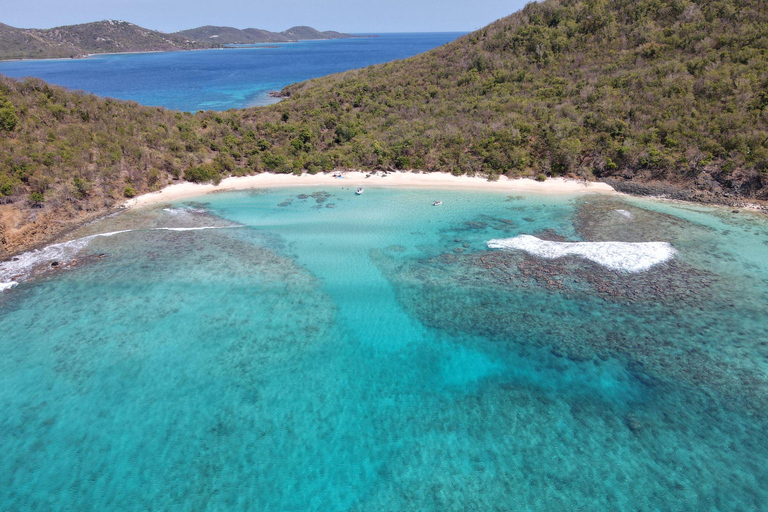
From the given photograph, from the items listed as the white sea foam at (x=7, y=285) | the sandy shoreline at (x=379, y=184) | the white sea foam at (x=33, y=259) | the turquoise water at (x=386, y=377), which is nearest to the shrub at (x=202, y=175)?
the sandy shoreline at (x=379, y=184)

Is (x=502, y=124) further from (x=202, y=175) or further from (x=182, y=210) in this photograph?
(x=182, y=210)

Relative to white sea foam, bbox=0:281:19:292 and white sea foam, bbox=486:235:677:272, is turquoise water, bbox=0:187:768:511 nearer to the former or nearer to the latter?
white sea foam, bbox=0:281:19:292

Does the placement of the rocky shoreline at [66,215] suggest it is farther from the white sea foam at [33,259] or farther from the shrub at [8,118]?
the shrub at [8,118]

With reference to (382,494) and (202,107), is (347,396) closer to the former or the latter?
(382,494)

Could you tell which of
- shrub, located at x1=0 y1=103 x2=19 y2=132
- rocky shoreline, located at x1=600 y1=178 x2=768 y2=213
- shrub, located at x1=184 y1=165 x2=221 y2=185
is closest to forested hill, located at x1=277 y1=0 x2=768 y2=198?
rocky shoreline, located at x1=600 y1=178 x2=768 y2=213

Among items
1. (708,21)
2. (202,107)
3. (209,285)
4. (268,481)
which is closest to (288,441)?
(268,481)

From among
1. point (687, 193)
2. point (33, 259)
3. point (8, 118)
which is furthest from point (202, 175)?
point (687, 193)
